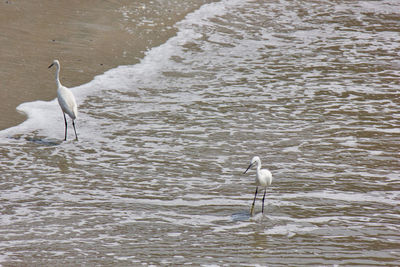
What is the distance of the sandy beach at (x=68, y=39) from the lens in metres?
11.8

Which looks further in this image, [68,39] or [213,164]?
[68,39]

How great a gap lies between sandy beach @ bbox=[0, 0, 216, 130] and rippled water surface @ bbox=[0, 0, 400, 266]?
1.61ft

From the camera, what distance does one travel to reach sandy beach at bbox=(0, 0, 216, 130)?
11.8 meters

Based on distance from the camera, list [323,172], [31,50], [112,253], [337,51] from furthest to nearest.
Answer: [337,51] → [31,50] → [323,172] → [112,253]

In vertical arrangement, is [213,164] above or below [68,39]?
below

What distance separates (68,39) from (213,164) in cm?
739

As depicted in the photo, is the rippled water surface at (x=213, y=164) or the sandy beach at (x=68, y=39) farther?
the sandy beach at (x=68, y=39)

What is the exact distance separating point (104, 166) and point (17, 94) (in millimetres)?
3545

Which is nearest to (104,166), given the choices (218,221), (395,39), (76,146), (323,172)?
(76,146)

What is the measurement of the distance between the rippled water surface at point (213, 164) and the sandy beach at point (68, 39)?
49cm

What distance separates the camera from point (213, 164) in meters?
8.58

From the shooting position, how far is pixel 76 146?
933cm

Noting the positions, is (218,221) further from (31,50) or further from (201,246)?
(31,50)

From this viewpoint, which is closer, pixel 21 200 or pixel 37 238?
pixel 37 238
